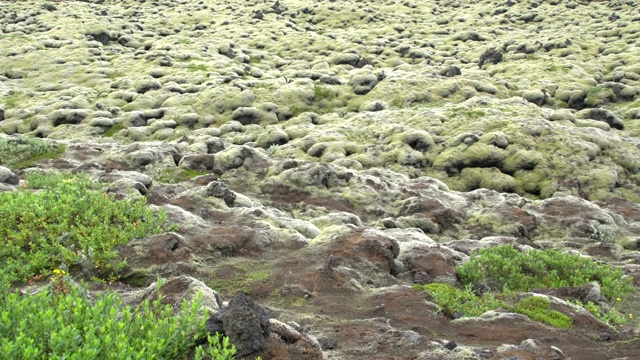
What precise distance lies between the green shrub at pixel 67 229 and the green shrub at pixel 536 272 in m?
9.03

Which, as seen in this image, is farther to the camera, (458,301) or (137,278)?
(137,278)

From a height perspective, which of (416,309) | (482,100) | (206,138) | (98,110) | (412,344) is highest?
(412,344)

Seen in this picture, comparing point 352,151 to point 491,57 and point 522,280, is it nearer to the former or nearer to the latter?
point 522,280

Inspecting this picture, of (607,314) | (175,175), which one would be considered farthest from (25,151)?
(607,314)

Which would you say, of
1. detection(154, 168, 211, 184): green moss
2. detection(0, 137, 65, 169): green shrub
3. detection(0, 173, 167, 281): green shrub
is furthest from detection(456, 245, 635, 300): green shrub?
detection(0, 137, 65, 169): green shrub

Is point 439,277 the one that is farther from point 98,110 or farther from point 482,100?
point 98,110

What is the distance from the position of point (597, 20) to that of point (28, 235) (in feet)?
236

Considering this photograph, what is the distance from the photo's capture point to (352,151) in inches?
1193

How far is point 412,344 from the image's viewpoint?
31.0ft

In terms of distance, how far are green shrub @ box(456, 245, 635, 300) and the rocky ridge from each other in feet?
2.66

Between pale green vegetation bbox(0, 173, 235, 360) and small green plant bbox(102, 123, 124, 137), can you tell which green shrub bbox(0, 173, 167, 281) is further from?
small green plant bbox(102, 123, 124, 137)

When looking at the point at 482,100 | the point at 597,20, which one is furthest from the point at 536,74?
the point at 597,20

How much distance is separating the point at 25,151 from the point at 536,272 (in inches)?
936

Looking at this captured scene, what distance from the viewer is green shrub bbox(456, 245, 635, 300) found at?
46.3 ft
